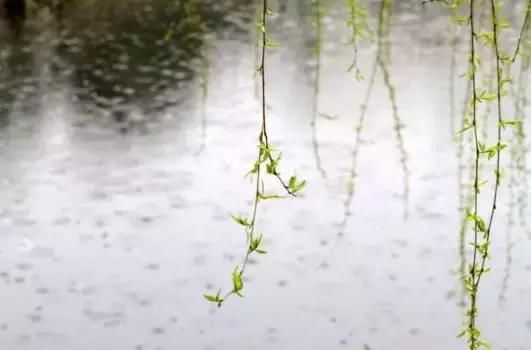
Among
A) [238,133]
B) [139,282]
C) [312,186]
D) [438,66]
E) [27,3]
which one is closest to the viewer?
[139,282]

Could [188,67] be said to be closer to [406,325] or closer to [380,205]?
[380,205]

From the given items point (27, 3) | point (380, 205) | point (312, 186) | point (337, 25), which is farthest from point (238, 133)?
point (27, 3)

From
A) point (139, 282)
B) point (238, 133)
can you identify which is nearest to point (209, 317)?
point (139, 282)

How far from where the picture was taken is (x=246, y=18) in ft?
20.4

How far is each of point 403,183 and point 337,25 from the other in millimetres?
2739

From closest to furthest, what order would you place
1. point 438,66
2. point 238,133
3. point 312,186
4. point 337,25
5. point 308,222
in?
point 308,222, point 312,186, point 238,133, point 438,66, point 337,25

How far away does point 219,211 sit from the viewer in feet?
10.6

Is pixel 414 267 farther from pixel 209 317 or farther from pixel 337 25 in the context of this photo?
pixel 337 25

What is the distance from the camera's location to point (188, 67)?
5.02 meters

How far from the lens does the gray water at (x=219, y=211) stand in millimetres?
2539

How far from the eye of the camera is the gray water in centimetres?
254

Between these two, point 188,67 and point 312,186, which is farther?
point 188,67

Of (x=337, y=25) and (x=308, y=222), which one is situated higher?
(x=337, y=25)

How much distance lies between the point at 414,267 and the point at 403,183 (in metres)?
0.65
